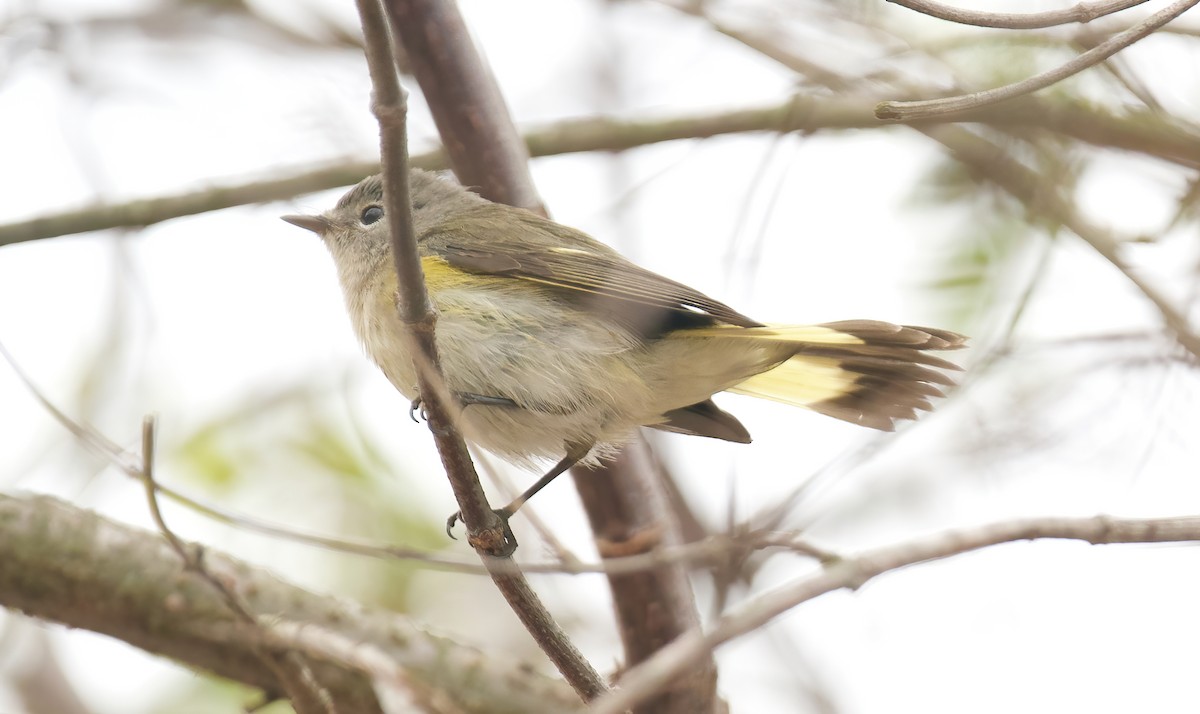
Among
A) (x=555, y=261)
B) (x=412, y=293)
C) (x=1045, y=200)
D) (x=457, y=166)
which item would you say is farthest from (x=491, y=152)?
(x=1045, y=200)

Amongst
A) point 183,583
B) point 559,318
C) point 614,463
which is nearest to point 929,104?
point 559,318

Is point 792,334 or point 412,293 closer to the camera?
point 412,293

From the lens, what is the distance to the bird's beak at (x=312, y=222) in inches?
144

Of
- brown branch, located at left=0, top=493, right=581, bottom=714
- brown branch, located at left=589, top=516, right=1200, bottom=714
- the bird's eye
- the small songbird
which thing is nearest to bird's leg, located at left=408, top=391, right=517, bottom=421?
the small songbird

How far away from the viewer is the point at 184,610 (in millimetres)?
2826

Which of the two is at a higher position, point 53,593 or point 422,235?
point 422,235

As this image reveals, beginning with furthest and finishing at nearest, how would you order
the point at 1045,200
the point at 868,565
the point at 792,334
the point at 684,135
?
the point at 684,135, the point at 1045,200, the point at 792,334, the point at 868,565

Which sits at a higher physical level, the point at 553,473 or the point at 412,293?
the point at 553,473

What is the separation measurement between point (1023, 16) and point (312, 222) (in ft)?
8.05

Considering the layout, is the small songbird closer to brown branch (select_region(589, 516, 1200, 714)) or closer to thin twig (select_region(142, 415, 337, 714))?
thin twig (select_region(142, 415, 337, 714))

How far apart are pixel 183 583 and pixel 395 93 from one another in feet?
5.44

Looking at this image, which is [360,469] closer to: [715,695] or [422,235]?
[422,235]

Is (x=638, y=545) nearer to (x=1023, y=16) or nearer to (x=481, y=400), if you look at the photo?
(x=481, y=400)

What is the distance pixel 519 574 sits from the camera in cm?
217
